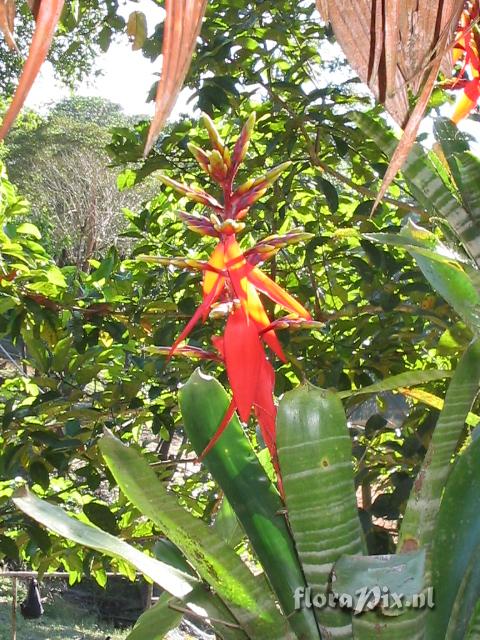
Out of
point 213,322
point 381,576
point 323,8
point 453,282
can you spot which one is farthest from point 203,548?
point 213,322

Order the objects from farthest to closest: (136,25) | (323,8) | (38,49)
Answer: (136,25)
(323,8)
(38,49)

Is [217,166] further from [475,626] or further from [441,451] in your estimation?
[475,626]

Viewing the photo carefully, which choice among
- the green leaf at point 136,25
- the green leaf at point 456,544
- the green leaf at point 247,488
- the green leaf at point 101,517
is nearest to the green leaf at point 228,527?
the green leaf at point 247,488

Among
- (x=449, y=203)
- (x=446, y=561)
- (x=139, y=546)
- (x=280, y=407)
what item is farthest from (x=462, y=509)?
(x=139, y=546)

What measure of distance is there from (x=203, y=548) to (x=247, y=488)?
80 millimetres

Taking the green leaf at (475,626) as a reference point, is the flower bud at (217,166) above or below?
above

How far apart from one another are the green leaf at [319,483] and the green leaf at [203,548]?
50 mm

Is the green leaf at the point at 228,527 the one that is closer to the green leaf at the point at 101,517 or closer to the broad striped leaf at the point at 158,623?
the broad striped leaf at the point at 158,623

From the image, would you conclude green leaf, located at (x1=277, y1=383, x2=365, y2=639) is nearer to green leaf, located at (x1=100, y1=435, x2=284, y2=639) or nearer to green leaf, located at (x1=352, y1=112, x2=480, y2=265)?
green leaf, located at (x1=100, y1=435, x2=284, y2=639)

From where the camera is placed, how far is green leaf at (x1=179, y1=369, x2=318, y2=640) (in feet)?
2.34

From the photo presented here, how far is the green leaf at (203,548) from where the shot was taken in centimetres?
67

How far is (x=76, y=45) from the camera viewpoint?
5.96 feet

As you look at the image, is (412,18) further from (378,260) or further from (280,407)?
(378,260)

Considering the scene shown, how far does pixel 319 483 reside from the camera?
0.65 meters
